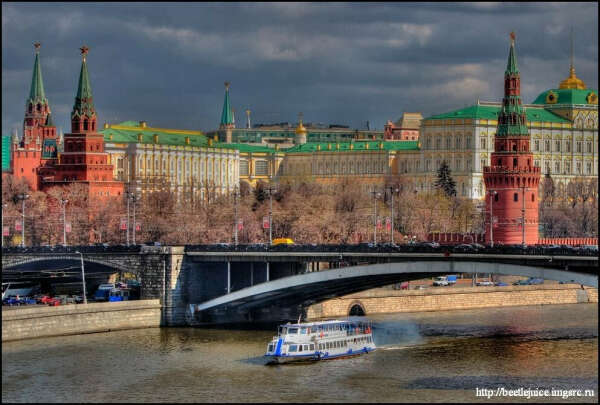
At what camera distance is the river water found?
6812 centimetres

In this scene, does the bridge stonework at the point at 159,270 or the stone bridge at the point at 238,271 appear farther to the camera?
the bridge stonework at the point at 159,270

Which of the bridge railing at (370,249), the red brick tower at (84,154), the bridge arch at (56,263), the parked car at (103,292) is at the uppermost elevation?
the red brick tower at (84,154)

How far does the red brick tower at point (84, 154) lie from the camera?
522 feet

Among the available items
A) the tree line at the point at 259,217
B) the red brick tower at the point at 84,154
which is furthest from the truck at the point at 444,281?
Answer: the red brick tower at the point at 84,154

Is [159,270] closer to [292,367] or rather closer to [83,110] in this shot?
[292,367]

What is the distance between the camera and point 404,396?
67.3m

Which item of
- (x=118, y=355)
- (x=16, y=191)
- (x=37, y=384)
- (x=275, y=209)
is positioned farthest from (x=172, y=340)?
(x=16, y=191)

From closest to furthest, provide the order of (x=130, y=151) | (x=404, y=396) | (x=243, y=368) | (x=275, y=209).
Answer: (x=404, y=396) < (x=243, y=368) < (x=275, y=209) < (x=130, y=151)

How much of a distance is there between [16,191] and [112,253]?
A: 66878 mm

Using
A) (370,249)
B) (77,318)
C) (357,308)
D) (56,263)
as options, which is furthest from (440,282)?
(77,318)

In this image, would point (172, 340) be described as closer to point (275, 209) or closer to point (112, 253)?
point (112, 253)

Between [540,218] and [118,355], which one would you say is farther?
[540,218]

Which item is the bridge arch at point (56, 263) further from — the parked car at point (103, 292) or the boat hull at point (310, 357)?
the boat hull at point (310, 357)

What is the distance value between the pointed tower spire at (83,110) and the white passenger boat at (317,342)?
80.8 meters
